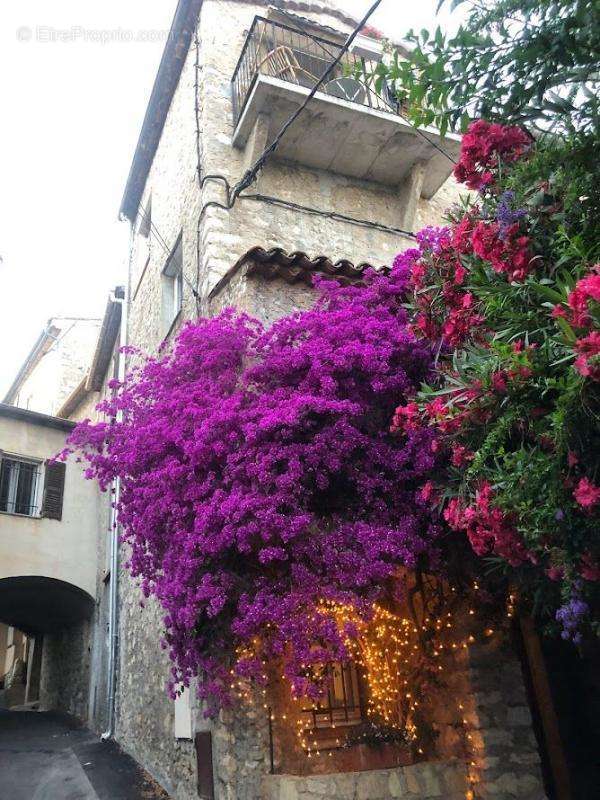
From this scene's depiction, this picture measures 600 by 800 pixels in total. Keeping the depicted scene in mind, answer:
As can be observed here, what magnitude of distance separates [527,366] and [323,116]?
6.43m

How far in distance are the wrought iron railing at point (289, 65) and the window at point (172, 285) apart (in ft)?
7.08

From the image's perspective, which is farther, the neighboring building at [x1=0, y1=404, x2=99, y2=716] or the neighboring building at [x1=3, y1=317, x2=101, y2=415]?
the neighboring building at [x1=3, y1=317, x2=101, y2=415]

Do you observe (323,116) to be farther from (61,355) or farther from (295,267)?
(61,355)

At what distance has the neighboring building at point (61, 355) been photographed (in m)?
17.8

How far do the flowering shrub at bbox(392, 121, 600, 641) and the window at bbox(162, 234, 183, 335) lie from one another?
6133mm

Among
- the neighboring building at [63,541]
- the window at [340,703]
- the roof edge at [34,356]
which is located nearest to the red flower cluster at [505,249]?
the window at [340,703]

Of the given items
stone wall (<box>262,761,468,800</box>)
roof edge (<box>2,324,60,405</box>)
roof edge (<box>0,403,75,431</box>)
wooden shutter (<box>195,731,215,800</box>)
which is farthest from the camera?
roof edge (<box>2,324,60,405</box>)

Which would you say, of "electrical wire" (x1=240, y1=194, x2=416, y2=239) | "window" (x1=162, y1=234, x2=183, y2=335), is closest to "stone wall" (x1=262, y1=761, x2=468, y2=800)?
"window" (x1=162, y1=234, x2=183, y2=335)

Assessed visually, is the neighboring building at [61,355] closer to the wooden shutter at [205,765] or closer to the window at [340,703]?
the wooden shutter at [205,765]

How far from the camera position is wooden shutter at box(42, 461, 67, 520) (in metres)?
11.7

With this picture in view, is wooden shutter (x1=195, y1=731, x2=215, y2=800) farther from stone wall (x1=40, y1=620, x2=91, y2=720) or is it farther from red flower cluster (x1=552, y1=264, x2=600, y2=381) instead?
stone wall (x1=40, y1=620, x2=91, y2=720)

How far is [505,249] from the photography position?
3.61m

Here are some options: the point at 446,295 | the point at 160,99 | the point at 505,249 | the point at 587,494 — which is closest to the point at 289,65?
the point at 160,99

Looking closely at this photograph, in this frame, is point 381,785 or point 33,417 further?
point 33,417
